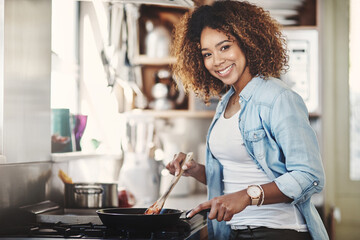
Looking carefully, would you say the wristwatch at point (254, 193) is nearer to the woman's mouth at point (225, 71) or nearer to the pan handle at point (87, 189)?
the woman's mouth at point (225, 71)

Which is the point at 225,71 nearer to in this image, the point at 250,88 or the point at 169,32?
the point at 250,88

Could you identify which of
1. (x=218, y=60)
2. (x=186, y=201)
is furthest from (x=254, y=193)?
(x=186, y=201)

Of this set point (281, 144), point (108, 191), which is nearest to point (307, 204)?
point (281, 144)

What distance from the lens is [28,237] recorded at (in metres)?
1.50

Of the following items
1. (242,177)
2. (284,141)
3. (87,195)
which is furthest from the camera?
(87,195)

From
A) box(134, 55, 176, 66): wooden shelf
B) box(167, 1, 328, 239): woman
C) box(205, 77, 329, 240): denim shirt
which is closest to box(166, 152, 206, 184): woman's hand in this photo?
box(167, 1, 328, 239): woman

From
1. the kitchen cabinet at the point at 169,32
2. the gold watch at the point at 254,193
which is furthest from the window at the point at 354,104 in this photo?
the gold watch at the point at 254,193

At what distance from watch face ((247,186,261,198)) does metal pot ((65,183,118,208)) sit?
786mm

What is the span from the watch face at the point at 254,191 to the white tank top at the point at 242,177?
0.18 meters

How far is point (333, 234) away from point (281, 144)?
179cm

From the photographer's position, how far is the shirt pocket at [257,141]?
154 cm

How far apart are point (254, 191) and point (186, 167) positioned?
1.16ft

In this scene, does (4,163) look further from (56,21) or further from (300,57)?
(300,57)

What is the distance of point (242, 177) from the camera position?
163 cm
